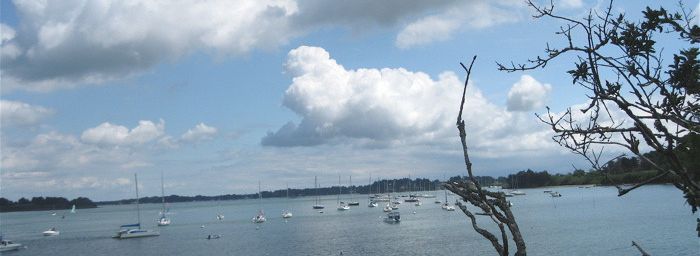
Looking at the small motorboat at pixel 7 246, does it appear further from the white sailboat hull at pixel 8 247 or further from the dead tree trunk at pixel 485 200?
the dead tree trunk at pixel 485 200

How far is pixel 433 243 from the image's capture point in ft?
225

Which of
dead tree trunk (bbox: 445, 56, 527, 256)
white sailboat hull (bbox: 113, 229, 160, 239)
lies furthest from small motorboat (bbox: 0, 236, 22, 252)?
dead tree trunk (bbox: 445, 56, 527, 256)

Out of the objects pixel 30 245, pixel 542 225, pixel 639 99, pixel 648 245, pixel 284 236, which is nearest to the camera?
pixel 639 99

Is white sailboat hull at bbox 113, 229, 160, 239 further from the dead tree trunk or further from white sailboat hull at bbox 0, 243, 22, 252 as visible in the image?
the dead tree trunk

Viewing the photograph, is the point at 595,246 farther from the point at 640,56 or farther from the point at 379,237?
the point at 640,56

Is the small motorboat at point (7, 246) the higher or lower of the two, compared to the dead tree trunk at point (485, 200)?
lower

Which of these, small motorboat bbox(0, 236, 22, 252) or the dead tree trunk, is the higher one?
the dead tree trunk

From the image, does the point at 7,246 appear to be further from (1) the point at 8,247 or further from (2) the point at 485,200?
(2) the point at 485,200

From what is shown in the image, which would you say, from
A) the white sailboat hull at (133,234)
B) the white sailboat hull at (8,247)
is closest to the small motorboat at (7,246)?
the white sailboat hull at (8,247)

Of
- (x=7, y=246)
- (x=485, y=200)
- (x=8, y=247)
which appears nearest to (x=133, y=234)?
(x=8, y=247)

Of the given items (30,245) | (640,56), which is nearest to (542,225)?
(30,245)

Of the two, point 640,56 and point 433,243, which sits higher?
point 640,56

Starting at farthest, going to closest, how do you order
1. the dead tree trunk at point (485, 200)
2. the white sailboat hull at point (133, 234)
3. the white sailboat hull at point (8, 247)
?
the white sailboat hull at point (133, 234) < the white sailboat hull at point (8, 247) < the dead tree trunk at point (485, 200)

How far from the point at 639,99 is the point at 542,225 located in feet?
280
